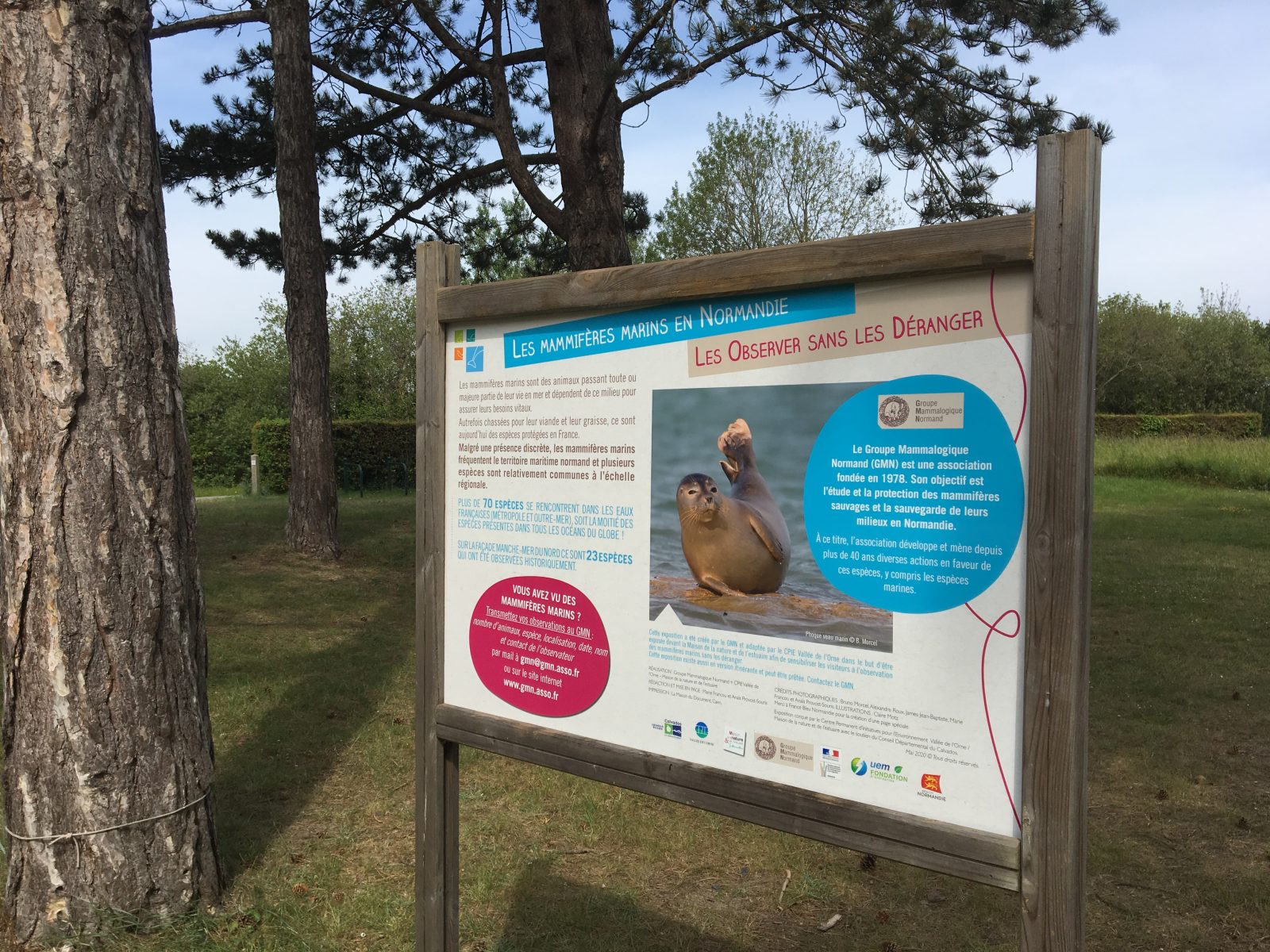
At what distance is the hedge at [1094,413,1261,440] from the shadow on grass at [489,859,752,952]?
3189 cm

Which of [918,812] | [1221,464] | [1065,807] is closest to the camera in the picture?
[1065,807]

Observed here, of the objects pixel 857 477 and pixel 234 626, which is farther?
pixel 234 626

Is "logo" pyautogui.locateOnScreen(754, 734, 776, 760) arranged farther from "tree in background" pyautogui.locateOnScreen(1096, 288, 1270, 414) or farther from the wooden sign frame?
"tree in background" pyautogui.locateOnScreen(1096, 288, 1270, 414)

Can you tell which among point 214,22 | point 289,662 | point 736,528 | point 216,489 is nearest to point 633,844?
point 736,528

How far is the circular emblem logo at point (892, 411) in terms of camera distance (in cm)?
179

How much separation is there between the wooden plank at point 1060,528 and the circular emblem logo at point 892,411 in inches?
8.5

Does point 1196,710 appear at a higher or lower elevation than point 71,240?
lower

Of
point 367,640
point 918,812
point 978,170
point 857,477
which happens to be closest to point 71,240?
point 857,477

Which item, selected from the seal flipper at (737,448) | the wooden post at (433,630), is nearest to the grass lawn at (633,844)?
the wooden post at (433,630)

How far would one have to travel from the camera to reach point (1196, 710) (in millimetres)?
5594

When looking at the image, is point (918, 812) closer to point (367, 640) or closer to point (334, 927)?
point (334, 927)

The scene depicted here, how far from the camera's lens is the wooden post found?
2.58 metres

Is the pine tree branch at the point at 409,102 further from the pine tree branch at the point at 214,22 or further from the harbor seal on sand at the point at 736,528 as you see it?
the harbor seal on sand at the point at 736,528

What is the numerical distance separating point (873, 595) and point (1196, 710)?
4.72 m
